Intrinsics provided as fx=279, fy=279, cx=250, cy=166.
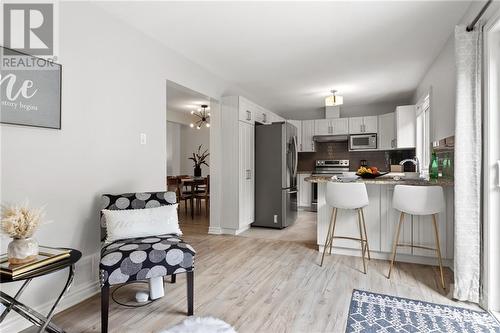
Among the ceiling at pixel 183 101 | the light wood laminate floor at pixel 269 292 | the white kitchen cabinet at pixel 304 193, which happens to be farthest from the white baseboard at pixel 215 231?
the white kitchen cabinet at pixel 304 193

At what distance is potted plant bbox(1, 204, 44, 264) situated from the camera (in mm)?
1444

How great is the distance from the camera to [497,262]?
206 centimetres

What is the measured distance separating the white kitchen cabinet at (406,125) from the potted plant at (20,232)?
5488 millimetres

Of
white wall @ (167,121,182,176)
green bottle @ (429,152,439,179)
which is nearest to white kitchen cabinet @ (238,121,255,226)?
green bottle @ (429,152,439,179)

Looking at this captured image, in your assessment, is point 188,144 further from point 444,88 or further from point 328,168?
point 444,88

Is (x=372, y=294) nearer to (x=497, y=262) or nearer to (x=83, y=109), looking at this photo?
(x=497, y=262)

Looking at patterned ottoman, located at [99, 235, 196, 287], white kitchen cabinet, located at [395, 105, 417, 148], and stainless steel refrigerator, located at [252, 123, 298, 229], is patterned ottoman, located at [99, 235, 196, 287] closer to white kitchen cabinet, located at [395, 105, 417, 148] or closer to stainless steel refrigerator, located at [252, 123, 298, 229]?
stainless steel refrigerator, located at [252, 123, 298, 229]

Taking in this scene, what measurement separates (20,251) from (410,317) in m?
2.49

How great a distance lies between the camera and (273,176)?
488 cm

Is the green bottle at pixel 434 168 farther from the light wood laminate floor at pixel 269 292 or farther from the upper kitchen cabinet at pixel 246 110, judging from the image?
the upper kitchen cabinet at pixel 246 110

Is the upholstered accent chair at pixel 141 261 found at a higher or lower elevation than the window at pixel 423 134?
lower

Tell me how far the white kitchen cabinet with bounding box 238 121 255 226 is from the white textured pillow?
6.98 ft

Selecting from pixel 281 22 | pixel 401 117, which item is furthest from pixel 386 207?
pixel 401 117

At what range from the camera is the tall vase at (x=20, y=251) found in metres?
1.46
